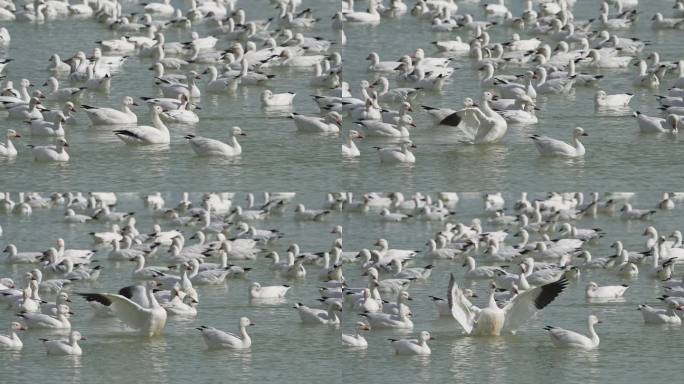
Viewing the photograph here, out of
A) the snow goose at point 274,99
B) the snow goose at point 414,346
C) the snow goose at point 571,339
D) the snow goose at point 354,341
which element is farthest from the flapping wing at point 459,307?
the snow goose at point 274,99

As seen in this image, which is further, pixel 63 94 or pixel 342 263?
pixel 342 263

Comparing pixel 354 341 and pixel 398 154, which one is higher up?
pixel 398 154

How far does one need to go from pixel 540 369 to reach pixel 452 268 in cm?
834

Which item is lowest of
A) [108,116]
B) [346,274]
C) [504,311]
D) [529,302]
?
[346,274]

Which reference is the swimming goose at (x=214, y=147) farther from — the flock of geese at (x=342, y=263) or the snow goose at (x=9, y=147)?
the snow goose at (x=9, y=147)

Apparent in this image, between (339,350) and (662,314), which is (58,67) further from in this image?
(662,314)

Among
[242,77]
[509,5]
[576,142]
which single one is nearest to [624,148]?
[576,142]

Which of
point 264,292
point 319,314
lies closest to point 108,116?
point 264,292

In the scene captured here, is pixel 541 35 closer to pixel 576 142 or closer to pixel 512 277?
pixel 512 277

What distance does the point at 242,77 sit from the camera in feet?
114

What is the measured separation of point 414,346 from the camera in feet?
85.1

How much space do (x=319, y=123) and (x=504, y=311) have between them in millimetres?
4804

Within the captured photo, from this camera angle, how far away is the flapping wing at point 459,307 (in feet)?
85.4

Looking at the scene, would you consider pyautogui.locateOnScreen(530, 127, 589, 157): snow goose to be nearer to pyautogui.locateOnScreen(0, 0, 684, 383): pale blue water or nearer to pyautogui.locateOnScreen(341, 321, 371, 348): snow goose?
pyautogui.locateOnScreen(0, 0, 684, 383): pale blue water
